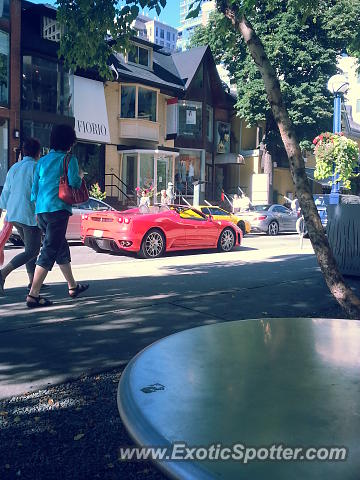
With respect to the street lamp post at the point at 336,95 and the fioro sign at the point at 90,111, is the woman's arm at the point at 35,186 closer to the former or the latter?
the street lamp post at the point at 336,95

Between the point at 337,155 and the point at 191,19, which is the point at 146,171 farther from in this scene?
the point at 337,155

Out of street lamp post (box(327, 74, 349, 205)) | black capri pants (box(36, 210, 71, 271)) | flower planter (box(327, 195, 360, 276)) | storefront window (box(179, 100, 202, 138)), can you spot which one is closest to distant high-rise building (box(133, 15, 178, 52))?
storefront window (box(179, 100, 202, 138))

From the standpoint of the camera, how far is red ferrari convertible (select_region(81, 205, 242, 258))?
10.9m

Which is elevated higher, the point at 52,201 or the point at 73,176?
the point at 73,176

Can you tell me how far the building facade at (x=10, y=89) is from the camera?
2136cm

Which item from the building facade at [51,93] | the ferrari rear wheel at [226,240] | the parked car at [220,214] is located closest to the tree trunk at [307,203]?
the ferrari rear wheel at [226,240]

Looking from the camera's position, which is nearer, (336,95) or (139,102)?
(336,95)

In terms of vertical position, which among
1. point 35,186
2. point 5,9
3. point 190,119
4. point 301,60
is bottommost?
point 35,186

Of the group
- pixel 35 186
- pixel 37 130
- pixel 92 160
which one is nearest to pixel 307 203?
pixel 35 186

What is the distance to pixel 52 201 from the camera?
536 cm

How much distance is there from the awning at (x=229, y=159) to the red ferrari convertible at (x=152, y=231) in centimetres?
2122

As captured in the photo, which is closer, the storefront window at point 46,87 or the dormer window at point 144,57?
the storefront window at point 46,87

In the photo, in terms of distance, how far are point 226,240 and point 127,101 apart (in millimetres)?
16544

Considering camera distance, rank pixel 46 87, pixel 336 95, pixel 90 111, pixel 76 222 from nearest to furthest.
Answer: pixel 336 95 → pixel 76 222 → pixel 46 87 → pixel 90 111
